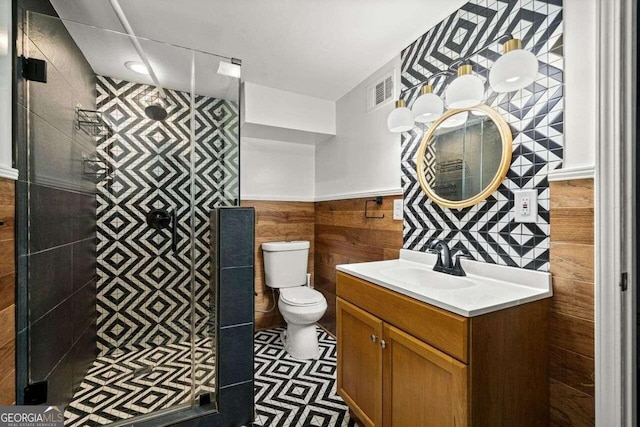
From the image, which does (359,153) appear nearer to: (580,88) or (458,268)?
(458,268)

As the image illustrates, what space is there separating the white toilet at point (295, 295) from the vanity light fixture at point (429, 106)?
154 cm

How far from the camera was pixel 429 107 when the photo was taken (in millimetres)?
1581

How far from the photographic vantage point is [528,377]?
3.56 ft

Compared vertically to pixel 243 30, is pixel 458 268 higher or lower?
lower

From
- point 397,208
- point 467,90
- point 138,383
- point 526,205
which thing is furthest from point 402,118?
point 138,383

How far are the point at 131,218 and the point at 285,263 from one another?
4.28 feet

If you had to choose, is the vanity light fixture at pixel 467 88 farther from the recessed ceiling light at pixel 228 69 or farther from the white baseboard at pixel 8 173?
the white baseboard at pixel 8 173

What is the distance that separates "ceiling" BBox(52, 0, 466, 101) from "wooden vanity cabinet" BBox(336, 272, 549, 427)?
1.48 m

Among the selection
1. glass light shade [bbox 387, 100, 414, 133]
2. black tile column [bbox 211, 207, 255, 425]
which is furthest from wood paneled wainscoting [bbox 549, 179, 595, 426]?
black tile column [bbox 211, 207, 255, 425]

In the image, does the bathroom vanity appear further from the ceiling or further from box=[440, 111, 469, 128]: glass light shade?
the ceiling

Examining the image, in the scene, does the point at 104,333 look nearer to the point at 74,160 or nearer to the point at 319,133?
the point at 74,160

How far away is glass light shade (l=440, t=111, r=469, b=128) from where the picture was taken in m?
1.53

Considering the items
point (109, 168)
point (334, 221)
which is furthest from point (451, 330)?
point (109, 168)

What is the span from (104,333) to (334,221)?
6.15 feet
